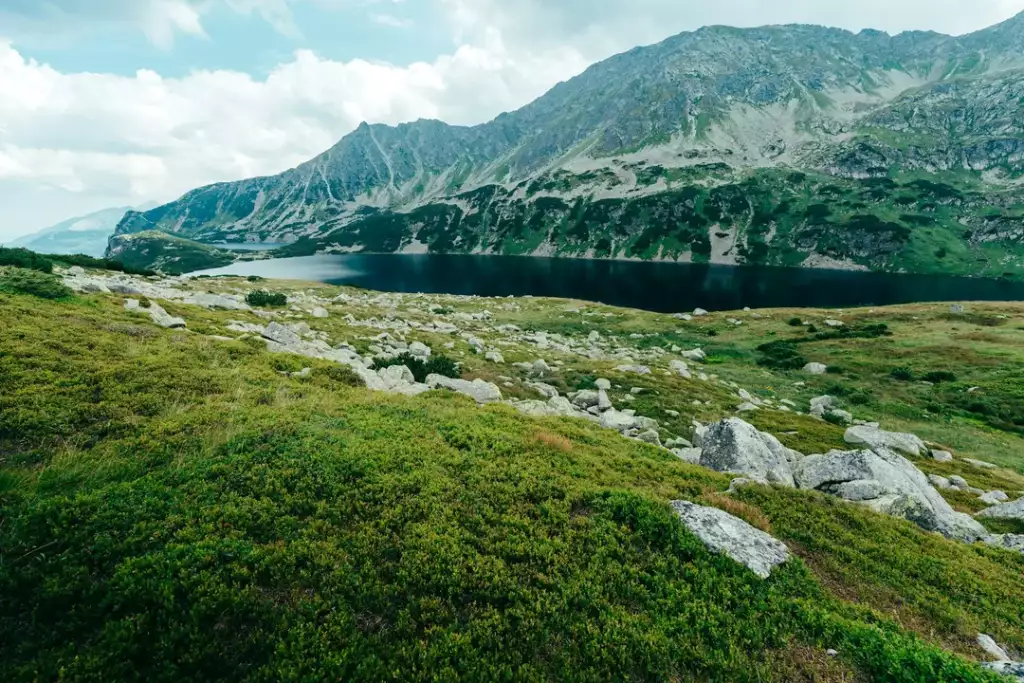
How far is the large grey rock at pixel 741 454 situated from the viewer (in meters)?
15.0

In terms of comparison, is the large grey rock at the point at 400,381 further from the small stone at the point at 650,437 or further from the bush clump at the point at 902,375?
the bush clump at the point at 902,375

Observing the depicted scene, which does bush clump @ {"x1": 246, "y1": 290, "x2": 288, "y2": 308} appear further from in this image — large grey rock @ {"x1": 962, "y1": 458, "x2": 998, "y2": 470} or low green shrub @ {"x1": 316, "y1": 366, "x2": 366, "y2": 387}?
large grey rock @ {"x1": 962, "y1": 458, "x2": 998, "y2": 470}

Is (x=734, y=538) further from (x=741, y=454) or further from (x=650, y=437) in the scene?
(x=650, y=437)

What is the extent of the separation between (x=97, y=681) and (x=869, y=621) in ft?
42.9

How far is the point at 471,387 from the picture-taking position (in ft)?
71.7

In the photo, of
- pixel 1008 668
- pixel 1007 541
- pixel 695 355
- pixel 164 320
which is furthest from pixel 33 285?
pixel 695 355

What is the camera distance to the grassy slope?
271 inches

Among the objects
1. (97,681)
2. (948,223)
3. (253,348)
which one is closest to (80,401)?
(253,348)

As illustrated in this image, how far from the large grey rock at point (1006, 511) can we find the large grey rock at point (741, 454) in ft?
20.3

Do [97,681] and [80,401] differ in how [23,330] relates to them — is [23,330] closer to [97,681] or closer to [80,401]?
[80,401]

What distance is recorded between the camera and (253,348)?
21.0 metres

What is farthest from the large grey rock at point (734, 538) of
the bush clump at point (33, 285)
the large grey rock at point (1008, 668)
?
the bush clump at point (33, 285)

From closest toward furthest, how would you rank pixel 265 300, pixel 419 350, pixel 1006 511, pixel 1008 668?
pixel 1008 668
pixel 1006 511
pixel 419 350
pixel 265 300

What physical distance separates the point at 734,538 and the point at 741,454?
21.8 feet
